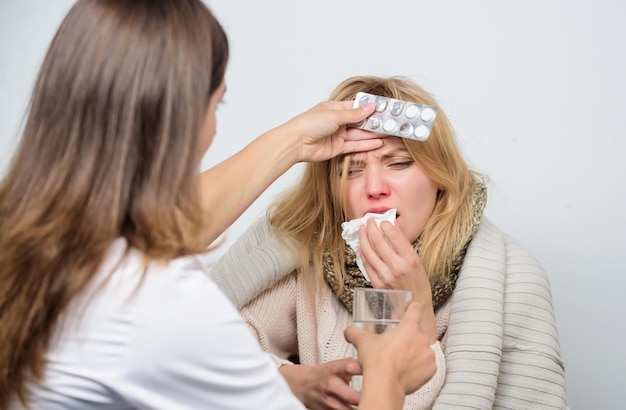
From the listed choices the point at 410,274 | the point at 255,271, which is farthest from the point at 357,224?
the point at 255,271

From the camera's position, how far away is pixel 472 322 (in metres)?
1.95

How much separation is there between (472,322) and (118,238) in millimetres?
984

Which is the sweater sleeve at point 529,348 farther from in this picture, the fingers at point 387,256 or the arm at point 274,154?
the arm at point 274,154

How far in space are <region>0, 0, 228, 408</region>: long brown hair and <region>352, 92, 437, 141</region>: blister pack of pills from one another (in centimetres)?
84

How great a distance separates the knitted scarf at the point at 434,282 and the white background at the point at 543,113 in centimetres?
67

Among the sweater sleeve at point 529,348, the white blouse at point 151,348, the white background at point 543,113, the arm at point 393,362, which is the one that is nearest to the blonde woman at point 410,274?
the sweater sleeve at point 529,348

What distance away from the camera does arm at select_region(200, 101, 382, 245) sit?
5.93 feet

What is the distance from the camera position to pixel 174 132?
1220 mm

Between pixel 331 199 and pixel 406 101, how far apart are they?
0.36 m

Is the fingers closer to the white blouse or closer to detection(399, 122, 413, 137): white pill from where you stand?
detection(399, 122, 413, 137): white pill

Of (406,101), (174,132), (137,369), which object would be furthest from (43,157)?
(406,101)

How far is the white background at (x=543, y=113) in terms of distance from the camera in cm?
281

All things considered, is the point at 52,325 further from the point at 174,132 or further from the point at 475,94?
the point at 475,94

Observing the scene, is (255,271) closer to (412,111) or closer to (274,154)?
(274,154)
